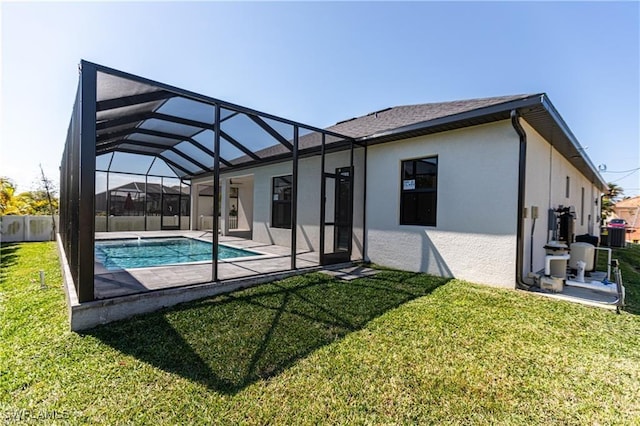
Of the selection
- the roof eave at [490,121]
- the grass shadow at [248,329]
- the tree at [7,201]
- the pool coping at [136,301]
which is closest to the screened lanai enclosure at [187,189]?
the pool coping at [136,301]

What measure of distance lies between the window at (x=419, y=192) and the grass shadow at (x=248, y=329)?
203cm

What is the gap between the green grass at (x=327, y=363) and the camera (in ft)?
7.72

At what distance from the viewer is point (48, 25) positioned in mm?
5312

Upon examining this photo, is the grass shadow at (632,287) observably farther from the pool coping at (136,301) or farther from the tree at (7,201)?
the tree at (7,201)


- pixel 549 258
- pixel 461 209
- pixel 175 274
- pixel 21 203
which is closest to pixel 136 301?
pixel 175 274

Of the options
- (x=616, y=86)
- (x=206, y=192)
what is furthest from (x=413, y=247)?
(x=206, y=192)

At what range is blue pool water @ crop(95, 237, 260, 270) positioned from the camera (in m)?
7.77

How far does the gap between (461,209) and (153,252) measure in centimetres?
930

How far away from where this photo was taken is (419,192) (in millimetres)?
7066

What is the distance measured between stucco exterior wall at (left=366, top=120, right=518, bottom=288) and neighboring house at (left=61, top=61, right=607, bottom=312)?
2 cm

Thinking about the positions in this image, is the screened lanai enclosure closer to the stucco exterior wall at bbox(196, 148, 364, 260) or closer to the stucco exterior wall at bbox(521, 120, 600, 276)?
the stucco exterior wall at bbox(196, 148, 364, 260)

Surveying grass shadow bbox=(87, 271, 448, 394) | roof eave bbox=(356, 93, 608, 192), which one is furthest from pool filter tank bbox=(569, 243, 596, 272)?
grass shadow bbox=(87, 271, 448, 394)

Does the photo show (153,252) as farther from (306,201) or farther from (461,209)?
(461,209)

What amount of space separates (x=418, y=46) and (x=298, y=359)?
953 cm
